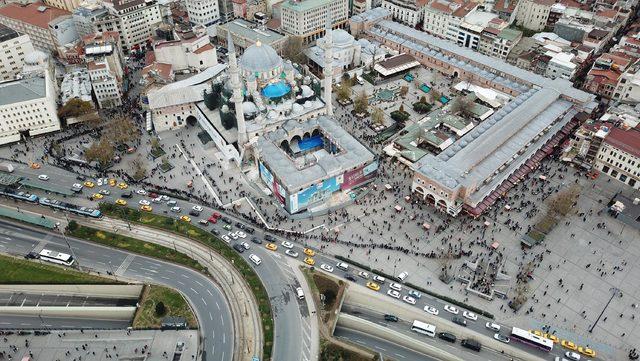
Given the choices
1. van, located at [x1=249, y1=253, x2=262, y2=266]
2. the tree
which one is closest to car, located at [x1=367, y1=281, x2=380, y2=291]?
van, located at [x1=249, y1=253, x2=262, y2=266]

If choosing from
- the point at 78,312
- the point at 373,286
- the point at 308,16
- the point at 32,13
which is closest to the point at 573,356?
the point at 373,286

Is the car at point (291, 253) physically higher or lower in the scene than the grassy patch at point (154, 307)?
higher

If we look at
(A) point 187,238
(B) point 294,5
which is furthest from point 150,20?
(A) point 187,238

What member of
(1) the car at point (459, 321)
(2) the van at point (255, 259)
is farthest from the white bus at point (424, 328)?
(2) the van at point (255, 259)

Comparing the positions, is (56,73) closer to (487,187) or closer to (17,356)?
(17,356)

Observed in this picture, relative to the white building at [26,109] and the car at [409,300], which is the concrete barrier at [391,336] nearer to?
the car at [409,300]

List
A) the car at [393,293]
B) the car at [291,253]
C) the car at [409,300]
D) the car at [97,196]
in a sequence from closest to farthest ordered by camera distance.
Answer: the car at [409,300]
the car at [393,293]
the car at [291,253]
the car at [97,196]

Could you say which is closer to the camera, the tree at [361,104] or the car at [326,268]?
the car at [326,268]

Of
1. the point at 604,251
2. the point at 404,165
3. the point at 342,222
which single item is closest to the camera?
the point at 604,251
